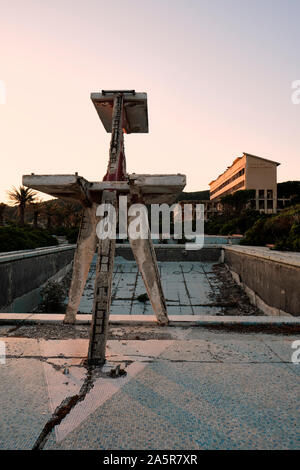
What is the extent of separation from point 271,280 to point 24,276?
24.7ft

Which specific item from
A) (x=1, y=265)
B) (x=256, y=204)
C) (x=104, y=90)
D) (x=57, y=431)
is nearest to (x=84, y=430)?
(x=57, y=431)

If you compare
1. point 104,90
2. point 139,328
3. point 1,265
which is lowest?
point 139,328

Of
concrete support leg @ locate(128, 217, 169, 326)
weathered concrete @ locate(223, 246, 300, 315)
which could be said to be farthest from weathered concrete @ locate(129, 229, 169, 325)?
weathered concrete @ locate(223, 246, 300, 315)

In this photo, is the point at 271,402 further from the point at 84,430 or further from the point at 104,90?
the point at 104,90

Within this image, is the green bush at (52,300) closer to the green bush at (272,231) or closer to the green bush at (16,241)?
the green bush at (16,241)

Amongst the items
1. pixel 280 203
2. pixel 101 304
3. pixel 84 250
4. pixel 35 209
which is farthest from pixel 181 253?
pixel 280 203

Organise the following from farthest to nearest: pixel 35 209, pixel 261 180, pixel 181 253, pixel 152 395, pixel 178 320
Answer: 1. pixel 261 180
2. pixel 35 209
3. pixel 181 253
4. pixel 178 320
5. pixel 152 395

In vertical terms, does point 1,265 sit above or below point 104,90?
below

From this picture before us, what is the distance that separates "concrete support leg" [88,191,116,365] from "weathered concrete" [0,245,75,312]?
16.3 ft

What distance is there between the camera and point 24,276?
9219 mm

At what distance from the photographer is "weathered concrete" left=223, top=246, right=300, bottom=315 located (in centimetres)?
697

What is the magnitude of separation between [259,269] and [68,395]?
26.2 feet

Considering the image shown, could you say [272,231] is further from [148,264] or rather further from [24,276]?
[148,264]

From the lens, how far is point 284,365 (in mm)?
3604
